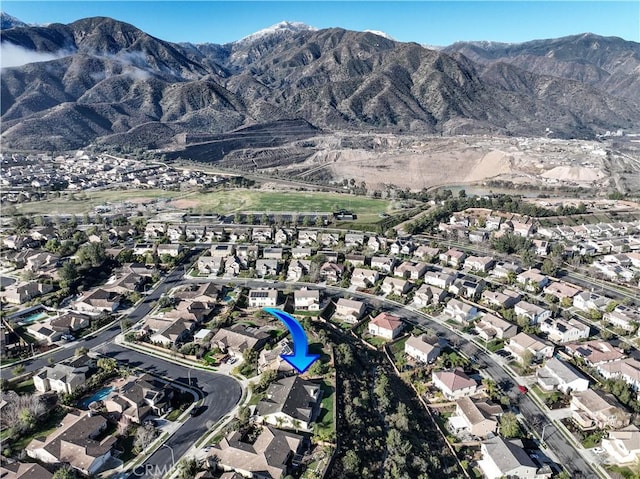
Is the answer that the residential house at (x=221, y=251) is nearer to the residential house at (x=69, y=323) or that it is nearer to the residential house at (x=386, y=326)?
the residential house at (x=69, y=323)

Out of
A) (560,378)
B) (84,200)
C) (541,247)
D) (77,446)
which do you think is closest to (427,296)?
(560,378)

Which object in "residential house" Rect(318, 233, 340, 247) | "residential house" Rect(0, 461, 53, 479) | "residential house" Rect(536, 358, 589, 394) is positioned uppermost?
"residential house" Rect(318, 233, 340, 247)

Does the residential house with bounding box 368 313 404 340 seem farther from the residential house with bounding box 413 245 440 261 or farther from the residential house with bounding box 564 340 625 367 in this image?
the residential house with bounding box 413 245 440 261

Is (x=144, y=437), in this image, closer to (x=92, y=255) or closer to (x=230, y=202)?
(x=92, y=255)

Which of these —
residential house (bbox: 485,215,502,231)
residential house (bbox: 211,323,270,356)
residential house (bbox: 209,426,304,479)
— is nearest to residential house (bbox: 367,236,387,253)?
residential house (bbox: 485,215,502,231)

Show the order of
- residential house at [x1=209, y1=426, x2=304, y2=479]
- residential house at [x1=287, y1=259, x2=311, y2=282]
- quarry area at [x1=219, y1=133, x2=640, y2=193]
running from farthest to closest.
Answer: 1. quarry area at [x1=219, y1=133, x2=640, y2=193]
2. residential house at [x1=287, y1=259, x2=311, y2=282]
3. residential house at [x1=209, y1=426, x2=304, y2=479]

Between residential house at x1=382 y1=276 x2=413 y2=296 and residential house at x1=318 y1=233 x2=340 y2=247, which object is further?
residential house at x1=318 y1=233 x2=340 y2=247
